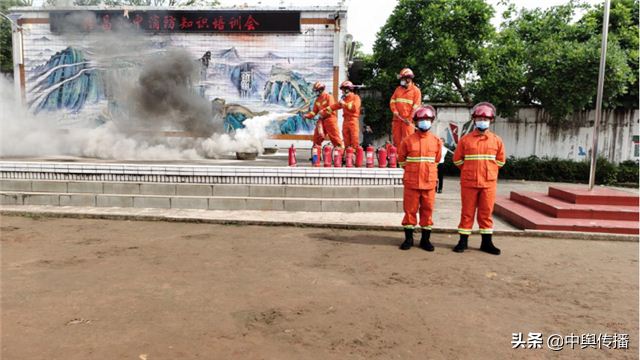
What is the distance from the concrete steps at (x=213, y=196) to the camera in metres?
8.59

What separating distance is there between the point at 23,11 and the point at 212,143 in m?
11.8

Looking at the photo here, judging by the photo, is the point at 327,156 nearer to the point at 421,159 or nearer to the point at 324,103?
the point at 324,103

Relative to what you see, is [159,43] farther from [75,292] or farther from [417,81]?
[75,292]

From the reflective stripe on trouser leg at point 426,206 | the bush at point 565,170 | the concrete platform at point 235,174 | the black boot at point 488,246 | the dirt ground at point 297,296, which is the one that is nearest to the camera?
the dirt ground at point 297,296

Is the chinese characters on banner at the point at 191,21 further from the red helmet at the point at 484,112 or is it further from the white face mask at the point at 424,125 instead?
the red helmet at the point at 484,112

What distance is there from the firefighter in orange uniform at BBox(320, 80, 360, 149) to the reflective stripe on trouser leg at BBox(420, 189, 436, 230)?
3498mm

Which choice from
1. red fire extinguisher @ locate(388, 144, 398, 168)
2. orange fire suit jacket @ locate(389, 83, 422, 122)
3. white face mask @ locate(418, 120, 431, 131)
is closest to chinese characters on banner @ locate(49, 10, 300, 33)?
orange fire suit jacket @ locate(389, 83, 422, 122)

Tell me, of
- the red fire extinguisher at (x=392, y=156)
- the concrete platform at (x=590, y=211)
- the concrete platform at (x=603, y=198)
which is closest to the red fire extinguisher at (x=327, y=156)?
the red fire extinguisher at (x=392, y=156)

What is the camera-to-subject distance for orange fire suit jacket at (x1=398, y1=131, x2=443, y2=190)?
6.21 metres

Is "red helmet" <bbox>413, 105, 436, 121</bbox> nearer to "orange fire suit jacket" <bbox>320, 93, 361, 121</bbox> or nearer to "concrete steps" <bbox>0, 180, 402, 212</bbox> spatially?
"concrete steps" <bbox>0, 180, 402, 212</bbox>

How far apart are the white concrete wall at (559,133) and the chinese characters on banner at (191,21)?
271 inches

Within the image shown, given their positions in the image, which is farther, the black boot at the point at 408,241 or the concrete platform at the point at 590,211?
the concrete platform at the point at 590,211

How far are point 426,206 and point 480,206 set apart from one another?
29.0 inches

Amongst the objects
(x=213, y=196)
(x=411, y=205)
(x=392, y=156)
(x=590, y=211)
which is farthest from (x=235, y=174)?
(x=590, y=211)
